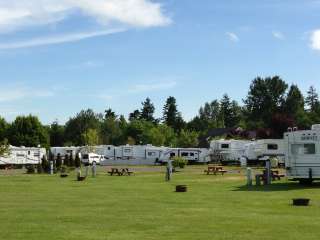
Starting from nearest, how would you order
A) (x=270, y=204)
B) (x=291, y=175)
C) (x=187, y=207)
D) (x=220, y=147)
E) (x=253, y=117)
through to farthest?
(x=187, y=207)
(x=270, y=204)
(x=291, y=175)
(x=220, y=147)
(x=253, y=117)

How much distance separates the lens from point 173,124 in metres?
151

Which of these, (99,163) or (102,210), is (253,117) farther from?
(102,210)

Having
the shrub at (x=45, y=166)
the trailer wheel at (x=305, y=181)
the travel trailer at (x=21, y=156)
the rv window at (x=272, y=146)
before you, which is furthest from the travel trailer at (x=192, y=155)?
the trailer wheel at (x=305, y=181)

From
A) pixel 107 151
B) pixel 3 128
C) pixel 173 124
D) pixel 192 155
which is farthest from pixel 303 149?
pixel 173 124

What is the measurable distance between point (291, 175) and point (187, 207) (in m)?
13.9

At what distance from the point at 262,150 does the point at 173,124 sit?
85819mm

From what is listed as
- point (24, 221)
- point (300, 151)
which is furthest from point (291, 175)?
point (24, 221)

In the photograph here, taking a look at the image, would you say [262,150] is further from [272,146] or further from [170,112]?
[170,112]

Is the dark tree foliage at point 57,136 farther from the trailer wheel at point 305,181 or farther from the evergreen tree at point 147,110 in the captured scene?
the trailer wheel at point 305,181

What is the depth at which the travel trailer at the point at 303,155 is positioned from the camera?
3098 cm

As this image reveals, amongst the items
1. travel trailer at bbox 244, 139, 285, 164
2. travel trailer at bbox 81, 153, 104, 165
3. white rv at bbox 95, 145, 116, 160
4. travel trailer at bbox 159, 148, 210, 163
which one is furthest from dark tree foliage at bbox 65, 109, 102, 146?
travel trailer at bbox 244, 139, 285, 164

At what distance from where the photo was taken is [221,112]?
157750 mm

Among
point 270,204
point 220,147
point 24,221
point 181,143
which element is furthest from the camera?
point 181,143

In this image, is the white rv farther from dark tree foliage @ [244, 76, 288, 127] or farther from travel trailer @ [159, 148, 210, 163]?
dark tree foliage @ [244, 76, 288, 127]
